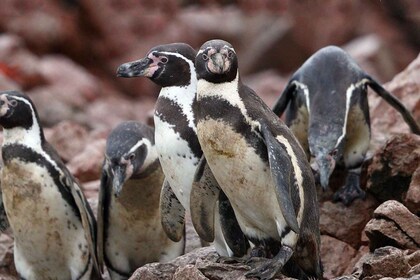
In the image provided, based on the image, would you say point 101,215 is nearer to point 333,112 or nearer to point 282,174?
point 333,112

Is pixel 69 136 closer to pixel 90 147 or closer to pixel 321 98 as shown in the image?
pixel 90 147

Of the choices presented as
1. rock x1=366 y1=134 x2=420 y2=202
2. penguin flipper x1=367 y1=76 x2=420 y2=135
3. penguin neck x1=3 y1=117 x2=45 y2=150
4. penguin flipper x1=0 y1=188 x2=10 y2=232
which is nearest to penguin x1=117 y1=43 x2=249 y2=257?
penguin neck x1=3 y1=117 x2=45 y2=150

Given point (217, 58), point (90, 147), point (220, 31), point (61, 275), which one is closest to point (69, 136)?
point (90, 147)

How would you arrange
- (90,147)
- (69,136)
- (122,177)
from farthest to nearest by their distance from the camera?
(69,136) < (90,147) < (122,177)

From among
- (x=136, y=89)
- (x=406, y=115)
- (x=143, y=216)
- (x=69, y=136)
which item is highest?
(x=406, y=115)

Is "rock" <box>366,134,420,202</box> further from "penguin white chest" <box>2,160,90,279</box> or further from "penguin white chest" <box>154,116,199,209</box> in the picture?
"penguin white chest" <box>2,160,90,279</box>

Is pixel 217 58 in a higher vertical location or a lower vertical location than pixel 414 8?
higher

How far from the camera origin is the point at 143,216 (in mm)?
9172

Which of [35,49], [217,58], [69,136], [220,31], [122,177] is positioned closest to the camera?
[217,58]

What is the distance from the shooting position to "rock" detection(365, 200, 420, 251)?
7.58 meters

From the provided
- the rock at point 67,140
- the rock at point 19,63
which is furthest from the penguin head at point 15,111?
the rock at point 19,63

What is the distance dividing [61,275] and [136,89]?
1162cm

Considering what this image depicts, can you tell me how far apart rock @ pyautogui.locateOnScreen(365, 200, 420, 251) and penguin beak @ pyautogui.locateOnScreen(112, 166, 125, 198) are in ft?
5.78

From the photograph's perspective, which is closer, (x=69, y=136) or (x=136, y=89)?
(x=69, y=136)
